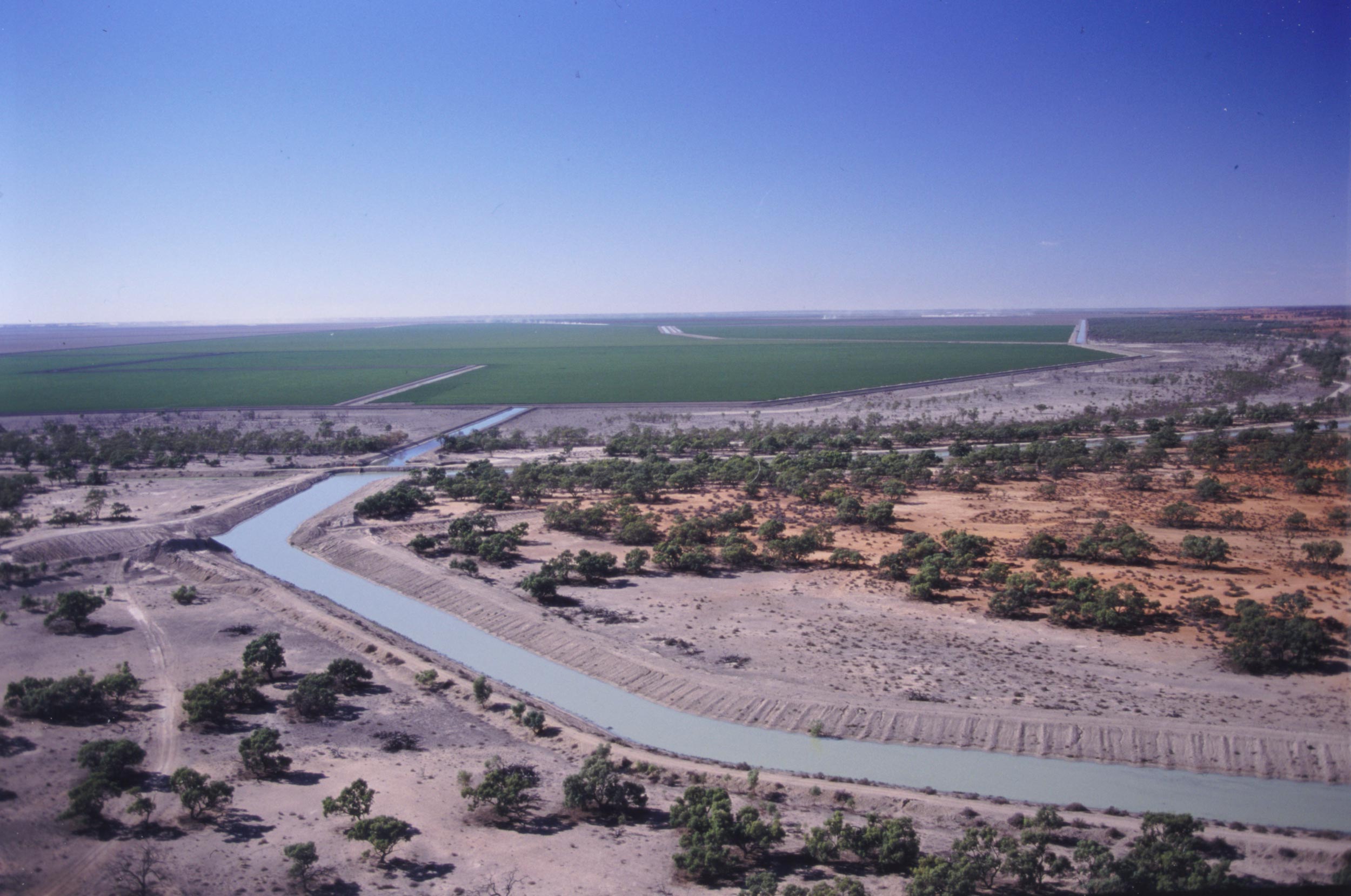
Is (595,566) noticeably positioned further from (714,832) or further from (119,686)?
(714,832)

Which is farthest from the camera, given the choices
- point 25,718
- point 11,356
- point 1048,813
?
point 11,356

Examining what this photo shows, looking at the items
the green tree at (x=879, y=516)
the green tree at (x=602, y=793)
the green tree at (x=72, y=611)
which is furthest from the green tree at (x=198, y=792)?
the green tree at (x=879, y=516)

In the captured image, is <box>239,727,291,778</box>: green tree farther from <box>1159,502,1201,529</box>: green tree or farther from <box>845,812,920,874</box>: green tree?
<box>1159,502,1201,529</box>: green tree

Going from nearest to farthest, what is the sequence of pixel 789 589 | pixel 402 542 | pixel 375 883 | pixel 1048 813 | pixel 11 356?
Answer: pixel 375 883 → pixel 1048 813 → pixel 789 589 → pixel 402 542 → pixel 11 356

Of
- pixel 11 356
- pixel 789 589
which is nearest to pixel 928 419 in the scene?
pixel 789 589

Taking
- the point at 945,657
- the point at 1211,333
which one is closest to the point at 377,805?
the point at 945,657

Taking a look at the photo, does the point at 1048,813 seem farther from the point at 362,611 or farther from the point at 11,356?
the point at 11,356
